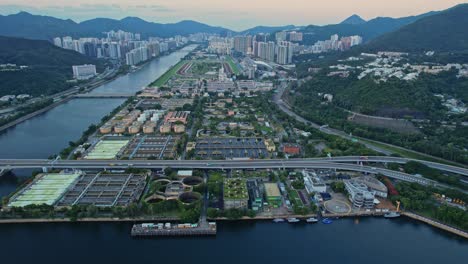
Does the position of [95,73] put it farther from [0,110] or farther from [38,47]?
[0,110]

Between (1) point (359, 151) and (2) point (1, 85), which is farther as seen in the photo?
(2) point (1, 85)

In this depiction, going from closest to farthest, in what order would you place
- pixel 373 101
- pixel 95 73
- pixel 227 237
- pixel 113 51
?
1. pixel 227 237
2. pixel 373 101
3. pixel 95 73
4. pixel 113 51

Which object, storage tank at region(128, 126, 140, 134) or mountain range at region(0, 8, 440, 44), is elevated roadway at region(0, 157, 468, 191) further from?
mountain range at region(0, 8, 440, 44)

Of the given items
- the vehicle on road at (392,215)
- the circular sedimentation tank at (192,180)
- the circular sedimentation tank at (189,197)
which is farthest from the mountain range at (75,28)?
the circular sedimentation tank at (189,197)

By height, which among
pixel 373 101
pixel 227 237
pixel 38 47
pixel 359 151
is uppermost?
pixel 38 47

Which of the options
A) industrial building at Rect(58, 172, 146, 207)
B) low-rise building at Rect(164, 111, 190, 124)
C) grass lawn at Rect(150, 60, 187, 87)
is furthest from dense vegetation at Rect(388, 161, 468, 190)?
grass lawn at Rect(150, 60, 187, 87)

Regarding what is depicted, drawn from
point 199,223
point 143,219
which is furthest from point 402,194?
point 143,219

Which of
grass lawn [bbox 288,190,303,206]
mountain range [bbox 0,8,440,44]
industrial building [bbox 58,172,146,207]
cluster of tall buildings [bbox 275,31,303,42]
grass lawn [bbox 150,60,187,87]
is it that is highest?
mountain range [bbox 0,8,440,44]
